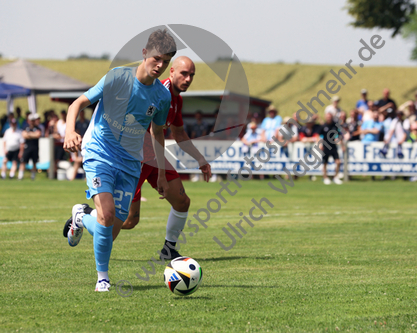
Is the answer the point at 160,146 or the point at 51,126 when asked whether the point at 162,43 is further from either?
the point at 51,126

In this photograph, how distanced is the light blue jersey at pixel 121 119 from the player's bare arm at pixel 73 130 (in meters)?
0.22

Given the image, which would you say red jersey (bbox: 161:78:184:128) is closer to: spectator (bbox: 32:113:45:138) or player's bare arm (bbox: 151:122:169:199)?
player's bare arm (bbox: 151:122:169:199)

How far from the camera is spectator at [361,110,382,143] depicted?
22.1 m

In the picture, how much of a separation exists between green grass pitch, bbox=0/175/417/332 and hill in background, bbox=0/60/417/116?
5612cm

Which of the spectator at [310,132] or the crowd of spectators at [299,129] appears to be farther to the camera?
the spectator at [310,132]

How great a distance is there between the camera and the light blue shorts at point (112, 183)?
17.7ft

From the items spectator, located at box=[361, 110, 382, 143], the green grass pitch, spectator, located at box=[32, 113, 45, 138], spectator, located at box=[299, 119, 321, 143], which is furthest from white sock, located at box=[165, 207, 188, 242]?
spectator, located at box=[32, 113, 45, 138]

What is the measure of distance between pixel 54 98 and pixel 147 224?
19.5m

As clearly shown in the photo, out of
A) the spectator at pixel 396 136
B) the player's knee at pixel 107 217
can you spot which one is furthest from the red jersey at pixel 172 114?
the spectator at pixel 396 136

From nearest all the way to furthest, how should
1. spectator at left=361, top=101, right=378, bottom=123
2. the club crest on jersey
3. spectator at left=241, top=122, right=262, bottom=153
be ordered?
the club crest on jersey, spectator at left=361, top=101, right=378, bottom=123, spectator at left=241, top=122, right=262, bottom=153

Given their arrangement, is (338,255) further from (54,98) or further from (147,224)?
(54,98)

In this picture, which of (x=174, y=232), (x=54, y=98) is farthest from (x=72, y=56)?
(x=174, y=232)

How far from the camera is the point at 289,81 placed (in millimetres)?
89250

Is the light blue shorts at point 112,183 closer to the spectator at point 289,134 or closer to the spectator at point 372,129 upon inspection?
the spectator at point 289,134
